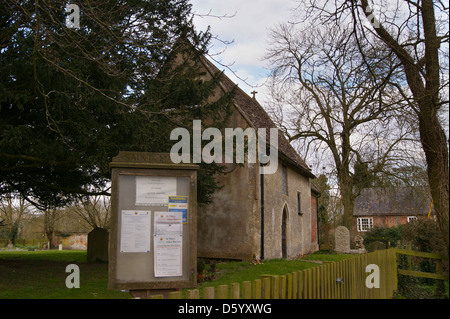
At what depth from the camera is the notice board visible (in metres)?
4.99

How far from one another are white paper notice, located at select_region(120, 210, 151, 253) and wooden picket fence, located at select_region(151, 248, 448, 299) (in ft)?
3.56

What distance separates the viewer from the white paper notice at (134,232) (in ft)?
16.4

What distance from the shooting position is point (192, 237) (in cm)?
522

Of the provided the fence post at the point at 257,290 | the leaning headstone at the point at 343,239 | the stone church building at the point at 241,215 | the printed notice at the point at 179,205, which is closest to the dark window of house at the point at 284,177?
the stone church building at the point at 241,215

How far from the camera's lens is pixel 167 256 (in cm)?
511

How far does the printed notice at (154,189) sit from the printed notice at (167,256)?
455 millimetres

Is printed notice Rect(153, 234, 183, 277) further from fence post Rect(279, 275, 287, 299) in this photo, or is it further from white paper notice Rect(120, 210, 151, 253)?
fence post Rect(279, 275, 287, 299)

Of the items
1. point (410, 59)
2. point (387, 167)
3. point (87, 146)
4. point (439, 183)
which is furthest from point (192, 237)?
point (387, 167)

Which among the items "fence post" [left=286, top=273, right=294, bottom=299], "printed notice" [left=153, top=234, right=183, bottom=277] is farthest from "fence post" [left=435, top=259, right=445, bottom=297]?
"printed notice" [left=153, top=234, right=183, bottom=277]

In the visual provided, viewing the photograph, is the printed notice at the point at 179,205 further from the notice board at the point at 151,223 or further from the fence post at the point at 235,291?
the fence post at the point at 235,291

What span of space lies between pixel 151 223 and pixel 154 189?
1.40ft

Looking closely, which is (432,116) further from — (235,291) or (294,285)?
(235,291)
